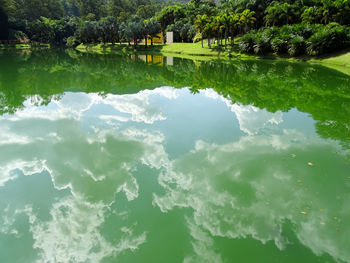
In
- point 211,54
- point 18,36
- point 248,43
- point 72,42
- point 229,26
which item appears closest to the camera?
point 248,43

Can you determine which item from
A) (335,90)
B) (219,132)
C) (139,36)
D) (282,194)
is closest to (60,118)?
(219,132)

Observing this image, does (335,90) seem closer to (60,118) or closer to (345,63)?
(345,63)

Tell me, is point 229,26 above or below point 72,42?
above

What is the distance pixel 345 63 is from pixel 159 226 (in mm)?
36638

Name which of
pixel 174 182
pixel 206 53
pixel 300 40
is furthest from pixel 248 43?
pixel 174 182

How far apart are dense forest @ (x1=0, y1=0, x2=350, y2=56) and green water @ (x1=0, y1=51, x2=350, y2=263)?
94.2 feet

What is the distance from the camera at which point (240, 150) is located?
8789mm

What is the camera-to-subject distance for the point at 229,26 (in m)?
45.8

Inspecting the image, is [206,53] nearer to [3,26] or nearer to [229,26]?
[229,26]

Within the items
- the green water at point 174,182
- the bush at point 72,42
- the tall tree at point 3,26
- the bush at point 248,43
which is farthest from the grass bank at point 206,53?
the green water at point 174,182

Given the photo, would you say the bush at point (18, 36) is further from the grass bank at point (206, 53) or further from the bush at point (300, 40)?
the bush at point (300, 40)

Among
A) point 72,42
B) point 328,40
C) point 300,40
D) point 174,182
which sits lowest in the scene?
point 72,42

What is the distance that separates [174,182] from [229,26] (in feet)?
151

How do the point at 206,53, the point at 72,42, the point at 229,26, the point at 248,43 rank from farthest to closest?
the point at 72,42
the point at 206,53
the point at 229,26
the point at 248,43
